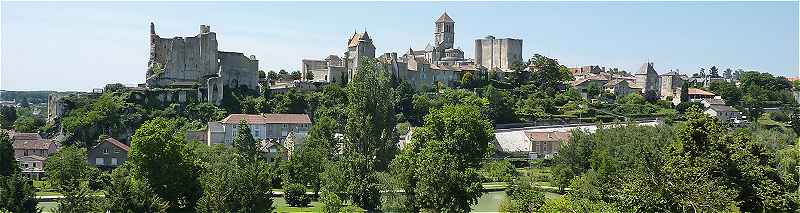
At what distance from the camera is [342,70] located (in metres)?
73.5

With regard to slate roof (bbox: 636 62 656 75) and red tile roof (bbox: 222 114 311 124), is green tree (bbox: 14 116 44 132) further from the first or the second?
slate roof (bbox: 636 62 656 75)

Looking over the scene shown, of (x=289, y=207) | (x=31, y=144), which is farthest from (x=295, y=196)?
(x=31, y=144)

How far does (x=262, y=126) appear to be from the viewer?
60.0 m

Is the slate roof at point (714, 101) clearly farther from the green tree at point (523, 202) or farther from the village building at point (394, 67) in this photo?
the green tree at point (523, 202)

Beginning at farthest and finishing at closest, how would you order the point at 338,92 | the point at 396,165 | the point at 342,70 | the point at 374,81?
the point at 342,70, the point at 338,92, the point at 374,81, the point at 396,165

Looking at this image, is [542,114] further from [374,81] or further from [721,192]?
[721,192]

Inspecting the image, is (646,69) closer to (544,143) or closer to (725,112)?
(725,112)

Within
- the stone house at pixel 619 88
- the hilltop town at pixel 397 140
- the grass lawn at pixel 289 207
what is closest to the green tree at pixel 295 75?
the hilltop town at pixel 397 140

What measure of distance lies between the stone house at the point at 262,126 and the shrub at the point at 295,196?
21.4 m

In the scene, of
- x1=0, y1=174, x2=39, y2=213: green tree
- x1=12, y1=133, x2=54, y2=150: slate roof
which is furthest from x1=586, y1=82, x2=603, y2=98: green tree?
x1=0, y1=174, x2=39, y2=213: green tree

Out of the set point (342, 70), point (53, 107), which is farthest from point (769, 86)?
point (53, 107)

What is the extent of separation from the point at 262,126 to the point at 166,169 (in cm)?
2734

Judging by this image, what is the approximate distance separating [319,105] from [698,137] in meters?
42.9

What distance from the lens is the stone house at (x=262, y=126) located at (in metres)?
57.1
